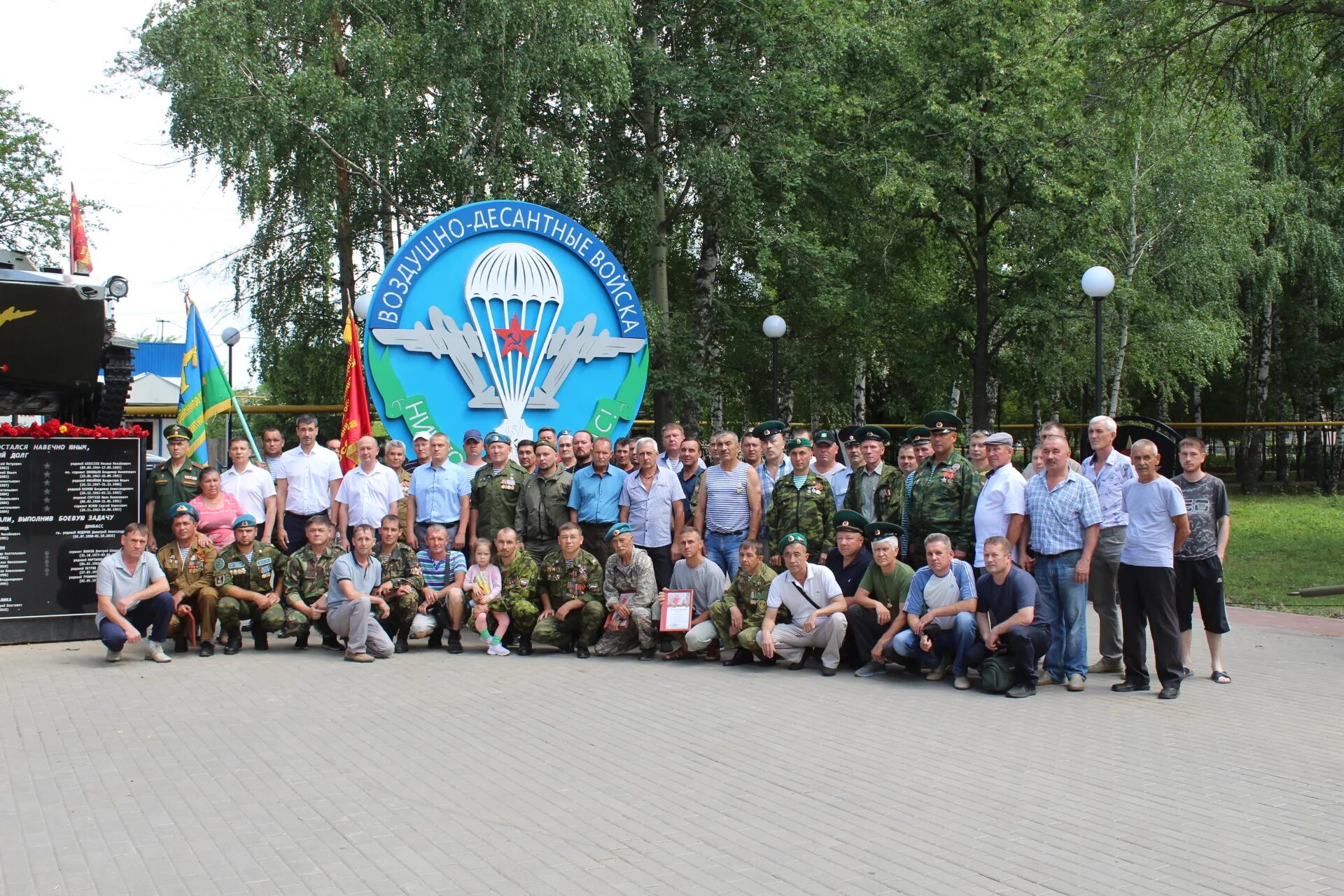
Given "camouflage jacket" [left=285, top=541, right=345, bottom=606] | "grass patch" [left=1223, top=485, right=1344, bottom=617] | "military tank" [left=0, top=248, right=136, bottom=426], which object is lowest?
"grass patch" [left=1223, top=485, right=1344, bottom=617]

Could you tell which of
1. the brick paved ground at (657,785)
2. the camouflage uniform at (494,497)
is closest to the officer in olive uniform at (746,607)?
the brick paved ground at (657,785)

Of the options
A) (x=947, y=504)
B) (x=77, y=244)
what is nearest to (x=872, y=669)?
(x=947, y=504)

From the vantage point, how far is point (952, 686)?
27.2ft

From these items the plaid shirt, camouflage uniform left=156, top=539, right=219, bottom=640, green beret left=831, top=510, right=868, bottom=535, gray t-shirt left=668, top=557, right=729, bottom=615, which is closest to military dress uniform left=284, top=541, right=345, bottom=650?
camouflage uniform left=156, top=539, right=219, bottom=640

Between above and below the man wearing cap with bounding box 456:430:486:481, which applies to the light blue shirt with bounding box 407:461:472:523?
below

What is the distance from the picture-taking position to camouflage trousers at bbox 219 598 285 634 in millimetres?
9656

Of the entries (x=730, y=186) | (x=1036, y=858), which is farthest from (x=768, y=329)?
Answer: (x=1036, y=858)

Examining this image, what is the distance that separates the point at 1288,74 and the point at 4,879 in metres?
18.8

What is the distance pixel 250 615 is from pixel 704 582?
3.69 meters

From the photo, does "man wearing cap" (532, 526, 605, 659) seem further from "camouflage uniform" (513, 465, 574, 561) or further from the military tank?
the military tank

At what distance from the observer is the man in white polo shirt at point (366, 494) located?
1050 centimetres

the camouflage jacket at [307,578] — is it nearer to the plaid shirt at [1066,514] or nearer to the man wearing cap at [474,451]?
the man wearing cap at [474,451]

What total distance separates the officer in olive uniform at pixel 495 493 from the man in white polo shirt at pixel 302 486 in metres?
1.29

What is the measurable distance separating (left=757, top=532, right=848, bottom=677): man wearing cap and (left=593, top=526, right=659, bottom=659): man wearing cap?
3.33ft
